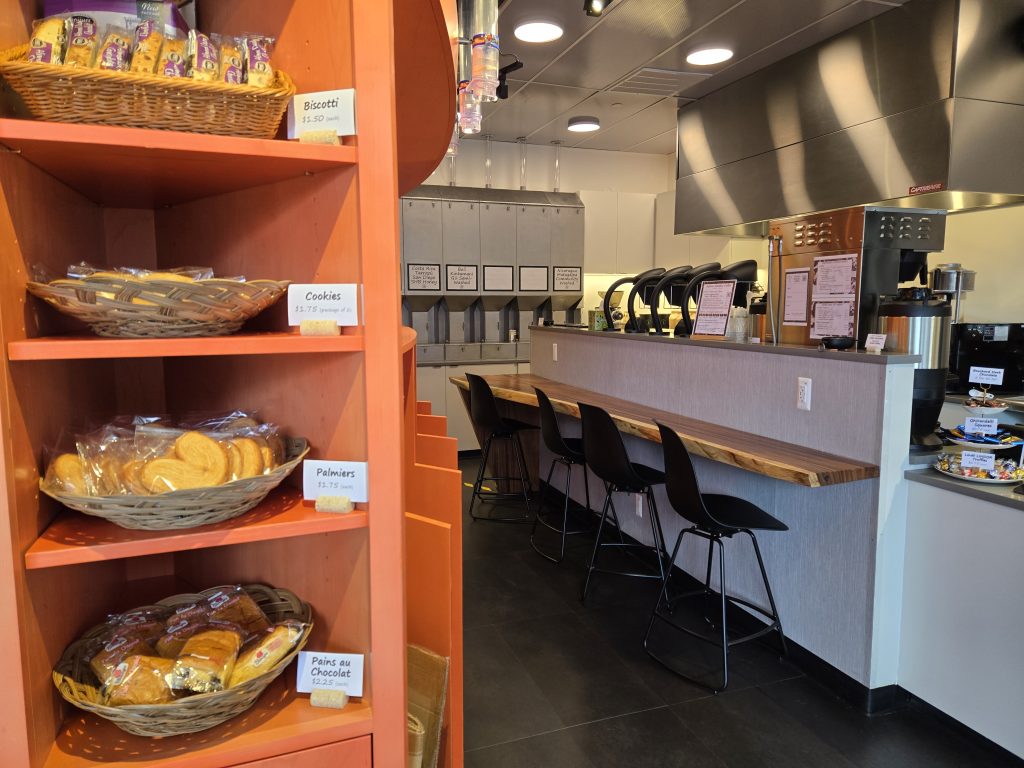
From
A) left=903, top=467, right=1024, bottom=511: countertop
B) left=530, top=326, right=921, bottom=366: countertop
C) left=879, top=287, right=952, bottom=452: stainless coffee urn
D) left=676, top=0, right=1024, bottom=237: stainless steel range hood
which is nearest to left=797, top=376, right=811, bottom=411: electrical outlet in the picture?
left=530, top=326, right=921, bottom=366: countertop

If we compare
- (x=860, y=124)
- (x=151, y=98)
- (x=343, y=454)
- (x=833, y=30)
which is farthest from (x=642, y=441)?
(x=151, y=98)

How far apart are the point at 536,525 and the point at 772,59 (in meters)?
3.25

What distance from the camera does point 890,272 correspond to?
10.3 ft

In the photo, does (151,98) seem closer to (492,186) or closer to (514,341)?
(514,341)

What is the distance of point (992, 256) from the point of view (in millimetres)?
4918

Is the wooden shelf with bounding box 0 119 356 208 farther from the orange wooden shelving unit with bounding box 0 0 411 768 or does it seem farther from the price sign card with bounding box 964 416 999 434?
the price sign card with bounding box 964 416 999 434

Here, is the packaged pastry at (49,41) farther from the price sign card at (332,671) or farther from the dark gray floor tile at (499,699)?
the dark gray floor tile at (499,699)

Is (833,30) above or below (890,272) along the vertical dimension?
above

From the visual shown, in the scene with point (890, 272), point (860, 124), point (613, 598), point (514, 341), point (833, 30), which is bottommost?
point (613, 598)

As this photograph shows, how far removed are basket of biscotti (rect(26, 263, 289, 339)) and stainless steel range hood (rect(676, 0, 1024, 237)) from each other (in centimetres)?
346

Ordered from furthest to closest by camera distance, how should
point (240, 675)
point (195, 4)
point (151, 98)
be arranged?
point (195, 4), point (240, 675), point (151, 98)

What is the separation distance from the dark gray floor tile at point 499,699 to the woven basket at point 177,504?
1.50m

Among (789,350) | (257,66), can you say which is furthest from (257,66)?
(789,350)

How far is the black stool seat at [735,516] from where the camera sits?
232 centimetres
